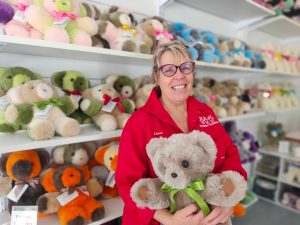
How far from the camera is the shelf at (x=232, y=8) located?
167cm

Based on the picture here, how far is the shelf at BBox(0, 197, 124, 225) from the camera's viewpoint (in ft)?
3.47

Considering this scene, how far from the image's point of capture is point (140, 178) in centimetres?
88

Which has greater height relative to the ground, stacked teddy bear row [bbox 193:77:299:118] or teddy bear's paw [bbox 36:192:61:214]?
stacked teddy bear row [bbox 193:77:299:118]

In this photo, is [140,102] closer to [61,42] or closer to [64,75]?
[64,75]

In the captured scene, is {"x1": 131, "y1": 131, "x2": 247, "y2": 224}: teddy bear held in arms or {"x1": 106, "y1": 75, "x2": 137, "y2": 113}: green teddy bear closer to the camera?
{"x1": 131, "y1": 131, "x2": 247, "y2": 224}: teddy bear held in arms

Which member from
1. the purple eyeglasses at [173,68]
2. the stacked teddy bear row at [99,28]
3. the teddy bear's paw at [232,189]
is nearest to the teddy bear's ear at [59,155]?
the stacked teddy bear row at [99,28]

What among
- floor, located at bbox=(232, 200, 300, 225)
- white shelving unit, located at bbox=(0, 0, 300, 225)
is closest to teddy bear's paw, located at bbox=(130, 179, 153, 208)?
white shelving unit, located at bbox=(0, 0, 300, 225)

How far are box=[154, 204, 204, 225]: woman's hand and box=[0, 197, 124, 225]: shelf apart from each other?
387 millimetres

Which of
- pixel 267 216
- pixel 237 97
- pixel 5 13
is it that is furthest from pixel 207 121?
pixel 267 216

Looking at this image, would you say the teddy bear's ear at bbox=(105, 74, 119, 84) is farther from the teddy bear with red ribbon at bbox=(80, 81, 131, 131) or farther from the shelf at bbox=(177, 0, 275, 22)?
the shelf at bbox=(177, 0, 275, 22)

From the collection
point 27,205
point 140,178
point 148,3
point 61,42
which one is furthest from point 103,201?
point 148,3

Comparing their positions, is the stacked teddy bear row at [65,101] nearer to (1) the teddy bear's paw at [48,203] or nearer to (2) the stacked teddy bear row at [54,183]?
(2) the stacked teddy bear row at [54,183]

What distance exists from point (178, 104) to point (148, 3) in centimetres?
82

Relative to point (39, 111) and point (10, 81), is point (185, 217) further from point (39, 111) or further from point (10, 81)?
point (10, 81)
